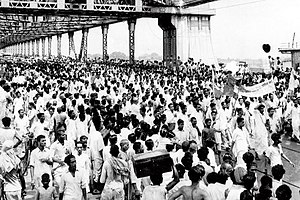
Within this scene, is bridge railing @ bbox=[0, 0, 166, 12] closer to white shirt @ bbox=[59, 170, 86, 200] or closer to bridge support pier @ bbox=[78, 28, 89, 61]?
bridge support pier @ bbox=[78, 28, 89, 61]

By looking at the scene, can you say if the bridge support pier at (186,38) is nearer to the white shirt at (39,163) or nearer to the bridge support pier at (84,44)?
the bridge support pier at (84,44)

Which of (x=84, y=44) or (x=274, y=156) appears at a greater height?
(x=84, y=44)

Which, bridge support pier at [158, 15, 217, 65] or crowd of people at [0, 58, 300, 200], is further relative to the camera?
bridge support pier at [158, 15, 217, 65]

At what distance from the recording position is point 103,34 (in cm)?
5194

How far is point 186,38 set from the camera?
36.1m

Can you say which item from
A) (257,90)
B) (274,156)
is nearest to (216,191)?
(274,156)

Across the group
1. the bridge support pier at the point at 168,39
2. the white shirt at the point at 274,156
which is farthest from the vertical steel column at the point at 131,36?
the white shirt at the point at 274,156

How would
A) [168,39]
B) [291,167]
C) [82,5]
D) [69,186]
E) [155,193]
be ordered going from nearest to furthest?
[155,193] < [69,186] < [291,167] < [82,5] < [168,39]

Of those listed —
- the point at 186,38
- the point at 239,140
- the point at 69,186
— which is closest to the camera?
the point at 69,186

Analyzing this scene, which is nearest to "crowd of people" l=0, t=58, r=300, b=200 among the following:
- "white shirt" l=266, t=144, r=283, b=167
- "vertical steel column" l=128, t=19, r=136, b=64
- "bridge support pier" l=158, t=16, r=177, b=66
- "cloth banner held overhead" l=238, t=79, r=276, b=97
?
"white shirt" l=266, t=144, r=283, b=167

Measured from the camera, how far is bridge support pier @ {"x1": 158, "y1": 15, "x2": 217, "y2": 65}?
35531 mm

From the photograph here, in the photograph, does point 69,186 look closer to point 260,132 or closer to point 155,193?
point 155,193

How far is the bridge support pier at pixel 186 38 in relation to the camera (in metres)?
35.5

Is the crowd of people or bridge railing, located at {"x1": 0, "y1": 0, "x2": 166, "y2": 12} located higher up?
bridge railing, located at {"x1": 0, "y1": 0, "x2": 166, "y2": 12}
